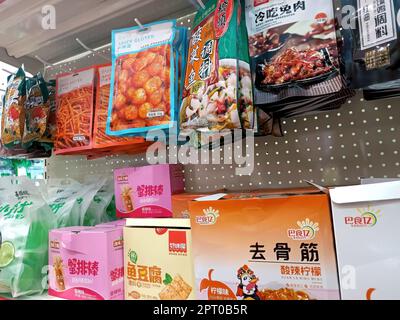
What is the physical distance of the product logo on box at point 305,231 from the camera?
Result: 67 cm

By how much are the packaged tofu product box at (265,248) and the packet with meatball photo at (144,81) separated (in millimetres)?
383

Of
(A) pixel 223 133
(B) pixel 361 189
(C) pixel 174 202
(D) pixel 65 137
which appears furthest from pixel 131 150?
(B) pixel 361 189

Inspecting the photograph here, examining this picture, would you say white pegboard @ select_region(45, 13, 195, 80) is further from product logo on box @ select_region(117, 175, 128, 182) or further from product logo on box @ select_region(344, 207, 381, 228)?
product logo on box @ select_region(344, 207, 381, 228)

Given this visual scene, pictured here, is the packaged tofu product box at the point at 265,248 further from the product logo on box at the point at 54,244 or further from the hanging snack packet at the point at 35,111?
the hanging snack packet at the point at 35,111

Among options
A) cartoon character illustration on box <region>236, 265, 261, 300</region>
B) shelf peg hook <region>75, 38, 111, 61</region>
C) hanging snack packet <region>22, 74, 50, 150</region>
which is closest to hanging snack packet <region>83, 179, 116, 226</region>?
hanging snack packet <region>22, 74, 50, 150</region>

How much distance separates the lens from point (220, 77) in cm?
89

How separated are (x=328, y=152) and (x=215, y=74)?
0.48 metres

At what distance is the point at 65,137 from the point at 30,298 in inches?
25.1

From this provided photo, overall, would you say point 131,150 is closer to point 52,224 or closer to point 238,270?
point 52,224

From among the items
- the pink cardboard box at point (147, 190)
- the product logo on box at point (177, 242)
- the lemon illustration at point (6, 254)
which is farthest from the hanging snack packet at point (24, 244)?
the product logo on box at point (177, 242)

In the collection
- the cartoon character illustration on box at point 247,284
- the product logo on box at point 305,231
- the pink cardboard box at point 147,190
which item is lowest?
the cartoon character illustration on box at point 247,284

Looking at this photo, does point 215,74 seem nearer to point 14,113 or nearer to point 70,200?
point 70,200

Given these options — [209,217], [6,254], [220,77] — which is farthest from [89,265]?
[220,77]

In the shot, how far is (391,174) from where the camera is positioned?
3.20ft
